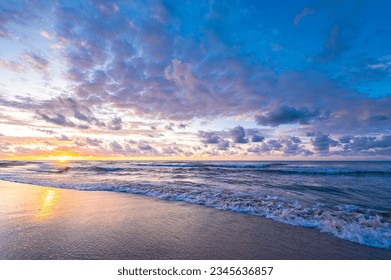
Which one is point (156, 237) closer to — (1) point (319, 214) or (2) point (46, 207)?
(2) point (46, 207)

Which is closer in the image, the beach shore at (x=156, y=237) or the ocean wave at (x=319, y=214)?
the beach shore at (x=156, y=237)

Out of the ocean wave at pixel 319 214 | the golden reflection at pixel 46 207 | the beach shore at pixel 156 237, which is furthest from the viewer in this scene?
the golden reflection at pixel 46 207

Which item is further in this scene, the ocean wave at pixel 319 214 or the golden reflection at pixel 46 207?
the golden reflection at pixel 46 207

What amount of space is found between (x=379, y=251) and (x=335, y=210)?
3437 millimetres

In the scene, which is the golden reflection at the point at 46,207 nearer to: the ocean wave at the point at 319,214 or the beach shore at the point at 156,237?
the beach shore at the point at 156,237

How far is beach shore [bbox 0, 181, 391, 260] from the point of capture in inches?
162

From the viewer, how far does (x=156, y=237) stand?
16.0 ft

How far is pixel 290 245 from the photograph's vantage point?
180 inches

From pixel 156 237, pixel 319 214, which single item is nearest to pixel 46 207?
pixel 156 237

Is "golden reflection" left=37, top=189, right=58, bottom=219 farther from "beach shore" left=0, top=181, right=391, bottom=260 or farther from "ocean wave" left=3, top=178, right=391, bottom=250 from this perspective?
"ocean wave" left=3, top=178, right=391, bottom=250

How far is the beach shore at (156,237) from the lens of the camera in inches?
162

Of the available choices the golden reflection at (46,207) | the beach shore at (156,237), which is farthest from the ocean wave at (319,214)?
the golden reflection at (46,207)

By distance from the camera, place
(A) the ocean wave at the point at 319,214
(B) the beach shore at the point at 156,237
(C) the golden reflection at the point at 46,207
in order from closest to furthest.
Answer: (B) the beach shore at the point at 156,237 < (A) the ocean wave at the point at 319,214 < (C) the golden reflection at the point at 46,207

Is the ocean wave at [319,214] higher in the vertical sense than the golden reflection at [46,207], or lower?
lower
